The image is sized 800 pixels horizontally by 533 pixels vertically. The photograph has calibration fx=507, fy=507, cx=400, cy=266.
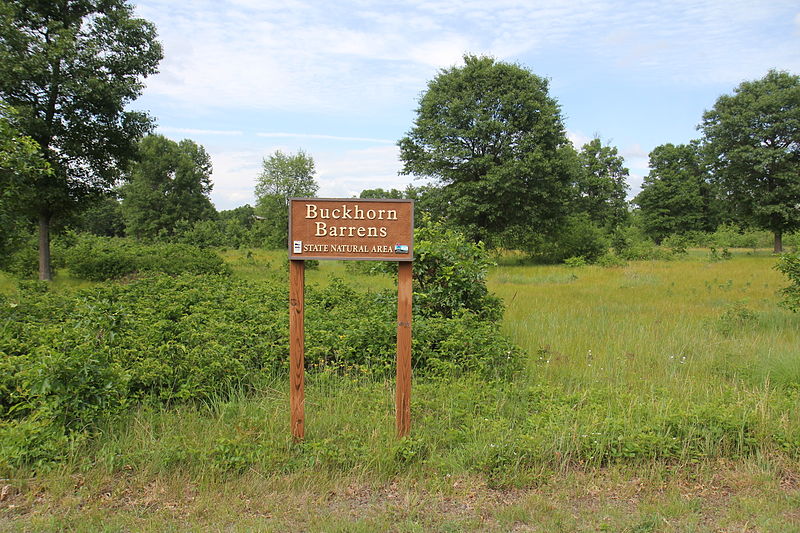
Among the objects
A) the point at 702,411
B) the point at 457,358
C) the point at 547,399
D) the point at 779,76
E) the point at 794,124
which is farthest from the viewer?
the point at 779,76

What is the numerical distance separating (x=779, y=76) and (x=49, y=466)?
4124 cm

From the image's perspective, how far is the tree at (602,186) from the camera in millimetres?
51438

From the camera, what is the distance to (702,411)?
432 centimetres

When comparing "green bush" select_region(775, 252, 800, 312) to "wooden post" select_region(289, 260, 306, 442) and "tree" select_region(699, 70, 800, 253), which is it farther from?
"tree" select_region(699, 70, 800, 253)

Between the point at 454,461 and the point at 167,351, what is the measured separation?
3249 mm

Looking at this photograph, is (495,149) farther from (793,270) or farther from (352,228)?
(352,228)

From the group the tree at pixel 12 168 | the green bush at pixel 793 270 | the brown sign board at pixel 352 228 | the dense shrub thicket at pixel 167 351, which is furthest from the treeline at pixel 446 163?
the green bush at pixel 793 270

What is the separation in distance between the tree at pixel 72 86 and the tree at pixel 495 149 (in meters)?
15.1

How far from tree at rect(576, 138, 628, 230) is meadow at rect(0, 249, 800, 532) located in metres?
47.5

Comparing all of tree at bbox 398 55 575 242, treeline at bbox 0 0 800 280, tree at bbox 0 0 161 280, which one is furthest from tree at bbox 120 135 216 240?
tree at bbox 0 0 161 280

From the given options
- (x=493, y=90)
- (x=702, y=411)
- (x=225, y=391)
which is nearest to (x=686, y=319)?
(x=702, y=411)

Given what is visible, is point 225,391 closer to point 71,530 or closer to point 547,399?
point 71,530

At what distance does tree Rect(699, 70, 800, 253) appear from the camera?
30391 millimetres

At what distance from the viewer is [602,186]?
52438mm
